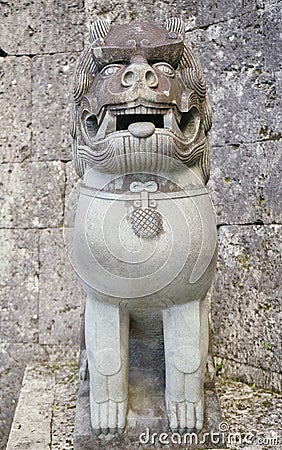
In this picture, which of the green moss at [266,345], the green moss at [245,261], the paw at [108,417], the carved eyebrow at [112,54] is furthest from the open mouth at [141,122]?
the green moss at [266,345]

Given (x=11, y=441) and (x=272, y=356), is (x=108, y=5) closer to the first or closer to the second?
(x=272, y=356)

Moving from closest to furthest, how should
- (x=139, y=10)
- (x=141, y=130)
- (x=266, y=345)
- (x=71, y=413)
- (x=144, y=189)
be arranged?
(x=141, y=130) → (x=144, y=189) → (x=71, y=413) → (x=266, y=345) → (x=139, y=10)

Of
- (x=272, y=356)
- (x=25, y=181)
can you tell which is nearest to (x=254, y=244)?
(x=272, y=356)

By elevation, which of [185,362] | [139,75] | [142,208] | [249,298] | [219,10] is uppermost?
[219,10]

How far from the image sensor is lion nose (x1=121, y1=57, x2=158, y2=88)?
1.09 metres

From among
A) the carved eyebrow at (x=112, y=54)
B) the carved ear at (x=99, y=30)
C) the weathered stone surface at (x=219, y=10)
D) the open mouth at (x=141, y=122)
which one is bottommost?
the open mouth at (x=141, y=122)

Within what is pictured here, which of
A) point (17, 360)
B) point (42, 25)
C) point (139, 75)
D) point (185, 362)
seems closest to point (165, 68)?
point (139, 75)

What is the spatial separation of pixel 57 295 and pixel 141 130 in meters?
1.15

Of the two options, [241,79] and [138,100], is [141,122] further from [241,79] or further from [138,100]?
[241,79]

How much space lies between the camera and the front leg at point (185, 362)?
1.22m

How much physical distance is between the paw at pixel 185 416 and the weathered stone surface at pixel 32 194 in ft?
3.29

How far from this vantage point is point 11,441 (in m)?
1.38

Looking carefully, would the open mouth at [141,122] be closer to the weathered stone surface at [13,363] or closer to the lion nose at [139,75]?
the lion nose at [139,75]

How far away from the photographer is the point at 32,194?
81.7 inches
